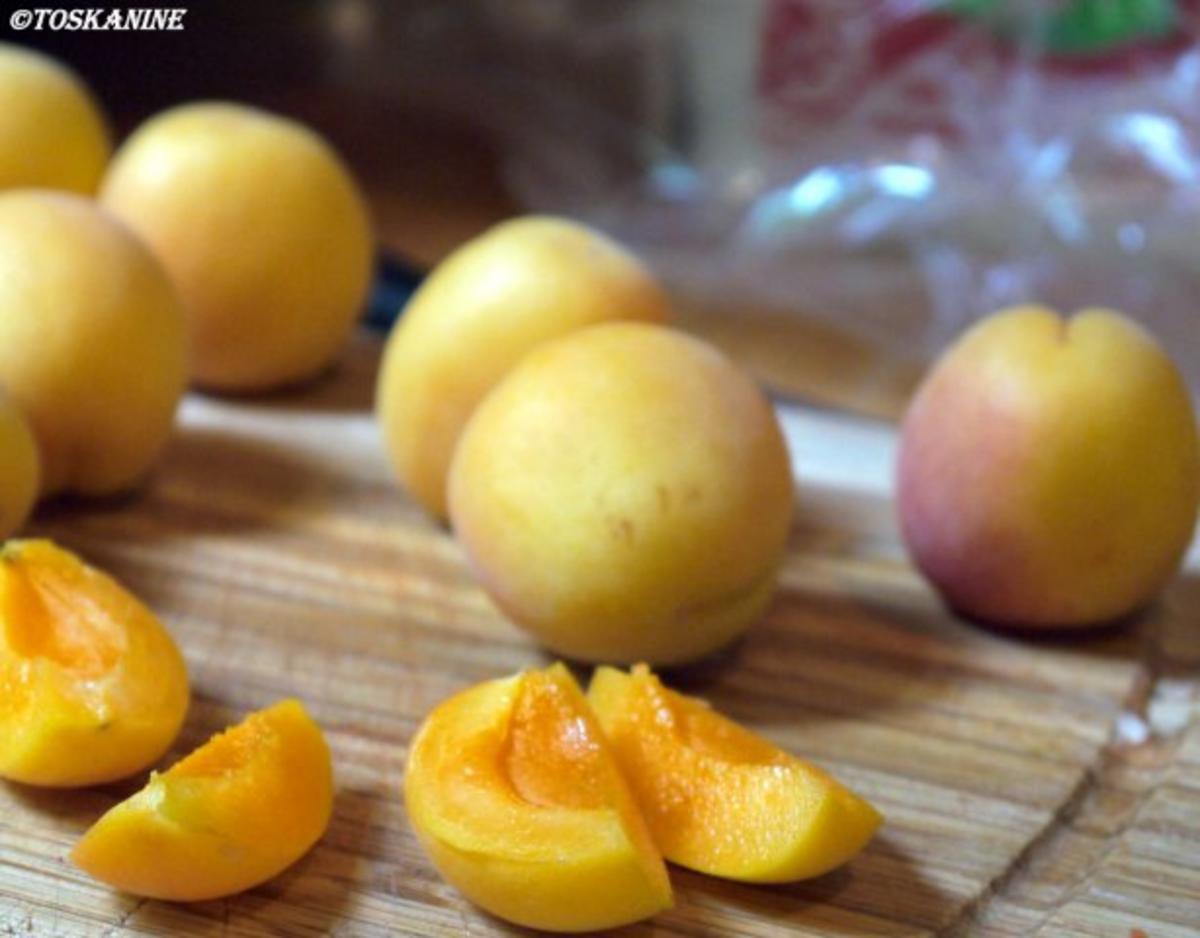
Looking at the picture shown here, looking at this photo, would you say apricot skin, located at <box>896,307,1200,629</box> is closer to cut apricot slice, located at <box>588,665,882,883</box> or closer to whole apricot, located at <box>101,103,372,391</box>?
cut apricot slice, located at <box>588,665,882,883</box>

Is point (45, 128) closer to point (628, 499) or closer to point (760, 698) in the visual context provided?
point (628, 499)

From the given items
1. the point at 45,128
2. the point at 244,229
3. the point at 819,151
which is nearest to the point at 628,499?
the point at 244,229

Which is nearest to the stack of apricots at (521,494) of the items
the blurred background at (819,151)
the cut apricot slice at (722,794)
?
the cut apricot slice at (722,794)

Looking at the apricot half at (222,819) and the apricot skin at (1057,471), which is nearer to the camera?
the apricot half at (222,819)

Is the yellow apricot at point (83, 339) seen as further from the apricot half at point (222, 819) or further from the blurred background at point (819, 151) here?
the blurred background at point (819, 151)

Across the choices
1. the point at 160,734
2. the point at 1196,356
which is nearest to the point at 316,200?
the point at 160,734

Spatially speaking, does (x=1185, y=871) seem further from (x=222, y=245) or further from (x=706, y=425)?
(x=222, y=245)
